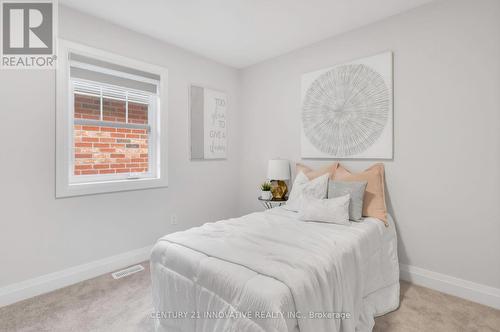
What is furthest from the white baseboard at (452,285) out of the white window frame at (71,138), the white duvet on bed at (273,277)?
the white window frame at (71,138)

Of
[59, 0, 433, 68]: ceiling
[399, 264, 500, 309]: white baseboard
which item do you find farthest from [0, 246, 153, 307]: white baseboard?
[399, 264, 500, 309]: white baseboard

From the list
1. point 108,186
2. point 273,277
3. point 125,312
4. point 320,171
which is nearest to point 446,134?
point 320,171

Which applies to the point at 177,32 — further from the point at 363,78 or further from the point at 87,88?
the point at 363,78

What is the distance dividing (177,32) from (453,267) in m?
3.59

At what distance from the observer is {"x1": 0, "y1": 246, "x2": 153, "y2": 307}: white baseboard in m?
2.09

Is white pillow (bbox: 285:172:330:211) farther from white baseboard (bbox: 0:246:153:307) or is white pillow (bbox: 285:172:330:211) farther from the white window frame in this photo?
white baseboard (bbox: 0:246:153:307)

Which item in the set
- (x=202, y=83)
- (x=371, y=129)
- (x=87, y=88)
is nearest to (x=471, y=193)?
(x=371, y=129)

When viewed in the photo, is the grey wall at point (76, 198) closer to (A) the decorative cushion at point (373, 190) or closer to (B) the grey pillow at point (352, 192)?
(B) the grey pillow at point (352, 192)

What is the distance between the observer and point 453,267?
2.23 m

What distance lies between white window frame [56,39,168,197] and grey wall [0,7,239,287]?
6 cm

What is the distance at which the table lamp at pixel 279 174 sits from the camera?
3.26m

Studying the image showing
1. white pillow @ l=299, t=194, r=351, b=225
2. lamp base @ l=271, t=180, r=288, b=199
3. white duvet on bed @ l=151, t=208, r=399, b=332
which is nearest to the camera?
white duvet on bed @ l=151, t=208, r=399, b=332

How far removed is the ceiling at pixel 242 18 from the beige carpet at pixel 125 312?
8.55ft

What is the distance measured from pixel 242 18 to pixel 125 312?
2845 millimetres
